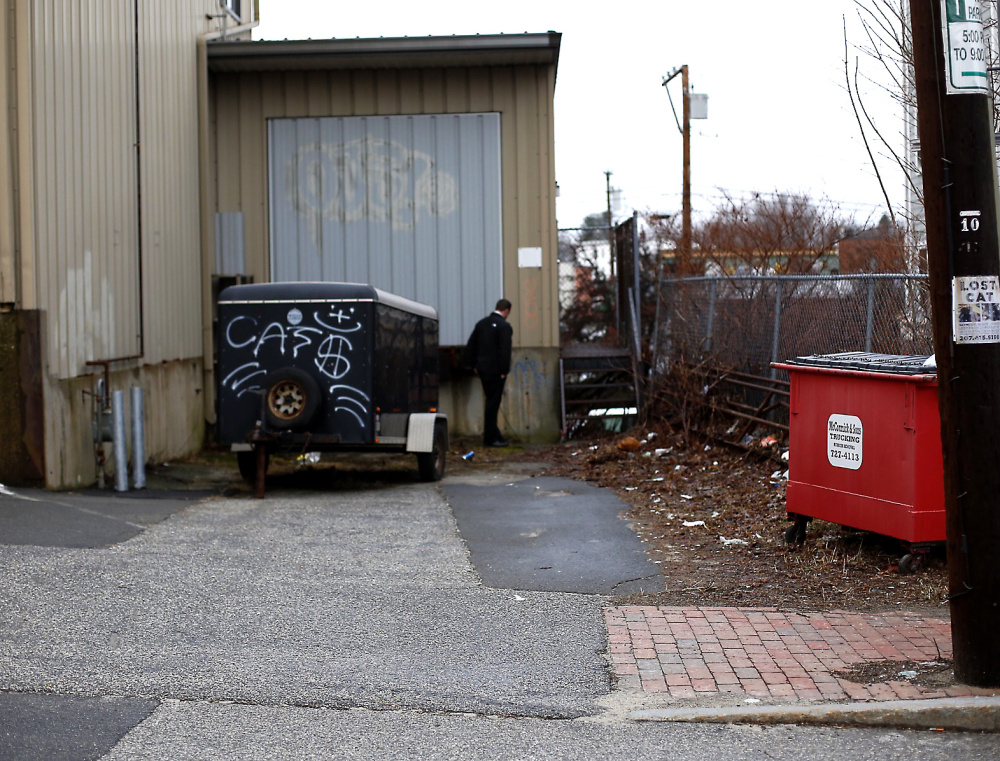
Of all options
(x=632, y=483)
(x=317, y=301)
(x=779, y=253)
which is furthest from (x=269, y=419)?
(x=779, y=253)

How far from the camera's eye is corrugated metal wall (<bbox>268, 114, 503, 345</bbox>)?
56.9 ft

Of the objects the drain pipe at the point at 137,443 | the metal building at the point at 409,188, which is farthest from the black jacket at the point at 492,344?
the drain pipe at the point at 137,443

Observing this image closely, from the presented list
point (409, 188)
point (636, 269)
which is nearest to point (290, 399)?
point (409, 188)

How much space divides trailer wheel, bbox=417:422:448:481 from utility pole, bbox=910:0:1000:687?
783 cm

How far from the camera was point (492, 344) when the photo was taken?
16.1 m

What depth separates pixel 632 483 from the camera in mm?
12266

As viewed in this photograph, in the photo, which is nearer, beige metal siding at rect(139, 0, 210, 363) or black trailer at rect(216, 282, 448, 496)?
black trailer at rect(216, 282, 448, 496)

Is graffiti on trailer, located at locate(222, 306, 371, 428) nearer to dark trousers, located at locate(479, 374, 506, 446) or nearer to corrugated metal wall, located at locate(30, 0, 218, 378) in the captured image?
corrugated metal wall, located at locate(30, 0, 218, 378)

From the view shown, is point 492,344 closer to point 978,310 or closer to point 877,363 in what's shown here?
point 877,363

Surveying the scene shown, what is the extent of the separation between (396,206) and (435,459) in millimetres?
5914

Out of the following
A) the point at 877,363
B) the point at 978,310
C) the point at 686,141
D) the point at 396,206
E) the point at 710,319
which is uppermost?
the point at 686,141

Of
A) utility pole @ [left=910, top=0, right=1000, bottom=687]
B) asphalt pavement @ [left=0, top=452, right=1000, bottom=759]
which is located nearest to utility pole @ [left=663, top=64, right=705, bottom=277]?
asphalt pavement @ [left=0, top=452, right=1000, bottom=759]

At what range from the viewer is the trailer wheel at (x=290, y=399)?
1119 cm

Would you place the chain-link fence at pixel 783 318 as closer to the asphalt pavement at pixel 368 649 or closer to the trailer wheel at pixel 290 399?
the asphalt pavement at pixel 368 649
